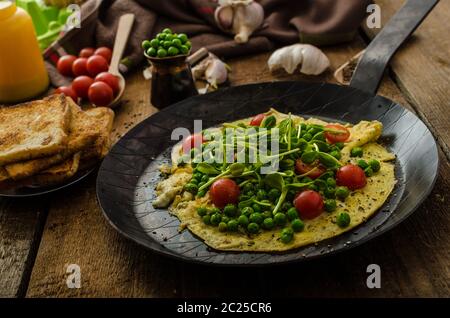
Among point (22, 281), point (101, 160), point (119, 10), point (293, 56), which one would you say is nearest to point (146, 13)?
point (119, 10)

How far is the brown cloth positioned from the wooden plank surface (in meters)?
1.84

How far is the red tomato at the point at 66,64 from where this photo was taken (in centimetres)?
414

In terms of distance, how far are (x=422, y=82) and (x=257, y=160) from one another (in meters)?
1.53

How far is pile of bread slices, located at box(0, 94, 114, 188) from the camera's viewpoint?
2717 millimetres

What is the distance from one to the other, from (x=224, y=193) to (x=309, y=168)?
1.33 feet

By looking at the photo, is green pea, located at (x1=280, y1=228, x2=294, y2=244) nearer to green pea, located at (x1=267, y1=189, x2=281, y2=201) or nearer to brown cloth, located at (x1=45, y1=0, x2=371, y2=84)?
green pea, located at (x1=267, y1=189, x2=281, y2=201)

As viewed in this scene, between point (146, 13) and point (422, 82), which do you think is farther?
point (146, 13)

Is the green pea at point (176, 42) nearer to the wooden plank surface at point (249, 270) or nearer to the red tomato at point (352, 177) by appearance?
the wooden plank surface at point (249, 270)

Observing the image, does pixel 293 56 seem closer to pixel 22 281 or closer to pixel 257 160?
pixel 257 160

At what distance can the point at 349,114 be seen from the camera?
10.1 ft

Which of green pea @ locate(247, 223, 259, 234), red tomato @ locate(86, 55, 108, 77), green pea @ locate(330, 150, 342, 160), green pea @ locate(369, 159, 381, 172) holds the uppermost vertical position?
green pea @ locate(369, 159, 381, 172)

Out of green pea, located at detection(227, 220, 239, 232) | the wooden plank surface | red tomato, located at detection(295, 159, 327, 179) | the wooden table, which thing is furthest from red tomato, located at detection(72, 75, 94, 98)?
green pea, located at detection(227, 220, 239, 232)

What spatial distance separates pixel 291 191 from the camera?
242cm

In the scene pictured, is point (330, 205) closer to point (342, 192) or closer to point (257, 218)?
point (342, 192)
